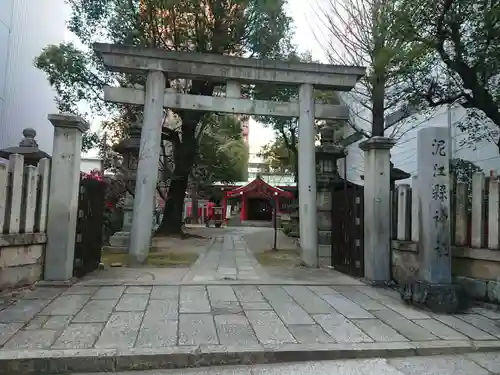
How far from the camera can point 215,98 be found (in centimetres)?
943

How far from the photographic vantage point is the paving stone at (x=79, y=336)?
3.88 m

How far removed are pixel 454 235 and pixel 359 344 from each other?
10.4 feet

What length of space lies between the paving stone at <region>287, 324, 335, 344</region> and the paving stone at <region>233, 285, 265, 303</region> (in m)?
1.35

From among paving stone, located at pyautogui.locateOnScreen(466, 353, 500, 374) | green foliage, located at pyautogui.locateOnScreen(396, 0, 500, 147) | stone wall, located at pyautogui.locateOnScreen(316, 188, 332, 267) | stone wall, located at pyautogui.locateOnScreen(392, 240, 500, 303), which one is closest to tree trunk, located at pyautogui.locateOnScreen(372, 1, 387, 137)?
green foliage, located at pyautogui.locateOnScreen(396, 0, 500, 147)

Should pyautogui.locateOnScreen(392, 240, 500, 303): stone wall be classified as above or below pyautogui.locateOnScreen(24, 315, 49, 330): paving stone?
above

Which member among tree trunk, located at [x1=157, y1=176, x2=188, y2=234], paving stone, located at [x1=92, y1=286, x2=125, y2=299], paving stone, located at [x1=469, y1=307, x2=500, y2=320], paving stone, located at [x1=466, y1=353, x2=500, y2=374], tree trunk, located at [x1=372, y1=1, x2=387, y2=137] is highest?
tree trunk, located at [x1=372, y1=1, x2=387, y2=137]

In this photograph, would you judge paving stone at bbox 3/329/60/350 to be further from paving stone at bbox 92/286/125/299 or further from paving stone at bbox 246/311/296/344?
paving stone at bbox 246/311/296/344

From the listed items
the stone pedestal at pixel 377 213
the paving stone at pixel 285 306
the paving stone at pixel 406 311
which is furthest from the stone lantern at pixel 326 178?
the paving stone at pixel 406 311

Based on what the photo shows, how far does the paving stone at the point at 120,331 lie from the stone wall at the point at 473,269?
4.52 meters

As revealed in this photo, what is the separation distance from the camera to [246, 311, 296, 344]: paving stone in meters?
4.23

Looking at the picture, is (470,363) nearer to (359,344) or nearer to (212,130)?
(359,344)

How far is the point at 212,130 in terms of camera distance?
2320cm

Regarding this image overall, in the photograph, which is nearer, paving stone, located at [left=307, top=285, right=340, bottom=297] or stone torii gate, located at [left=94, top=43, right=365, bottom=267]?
paving stone, located at [left=307, top=285, right=340, bottom=297]

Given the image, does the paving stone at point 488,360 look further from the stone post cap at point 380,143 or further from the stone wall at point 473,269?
the stone post cap at point 380,143
